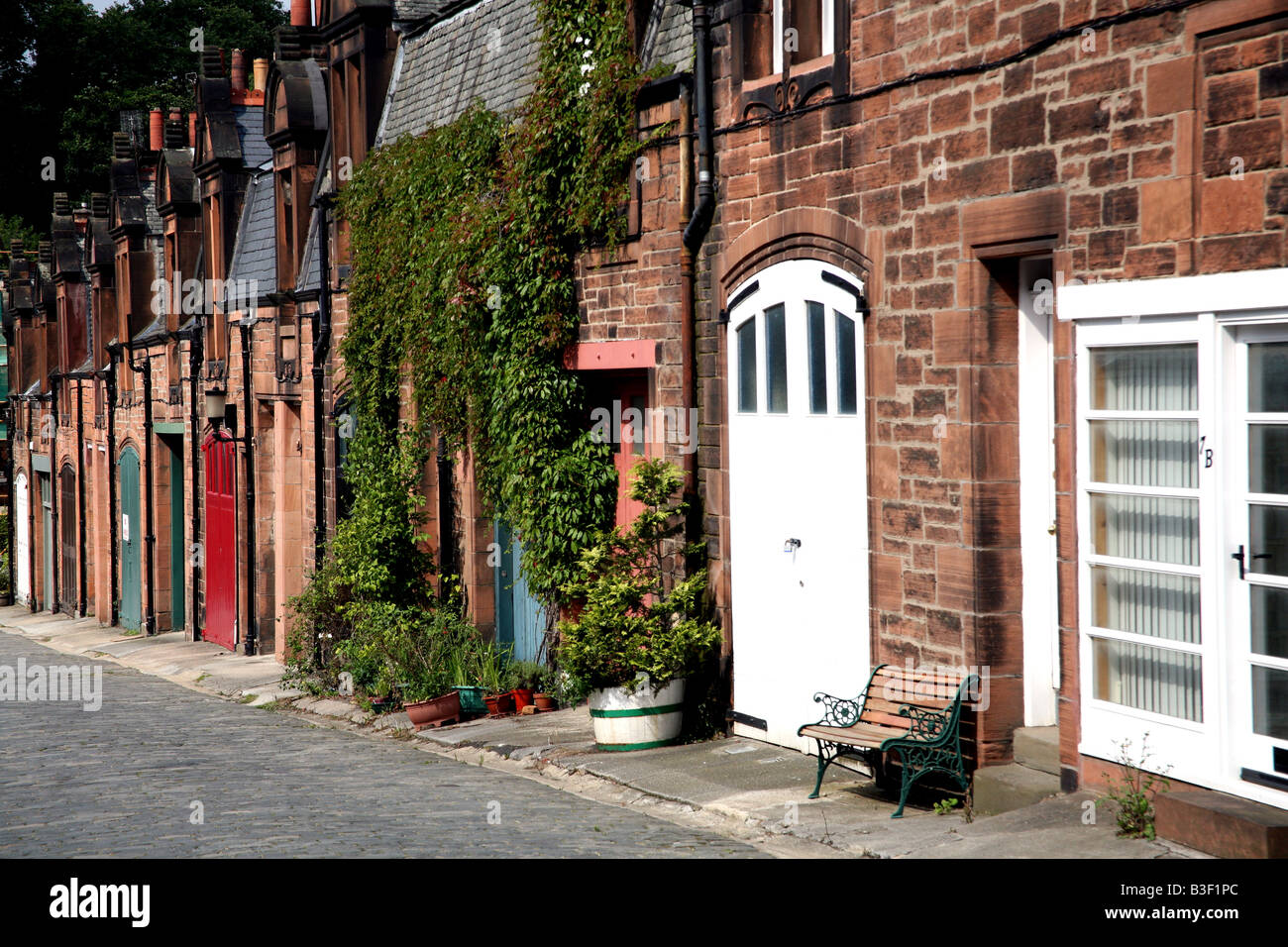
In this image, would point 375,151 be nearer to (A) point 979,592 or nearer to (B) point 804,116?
(B) point 804,116

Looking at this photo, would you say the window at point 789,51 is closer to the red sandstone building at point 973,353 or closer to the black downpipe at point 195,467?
the red sandstone building at point 973,353

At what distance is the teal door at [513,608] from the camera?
44.4 feet

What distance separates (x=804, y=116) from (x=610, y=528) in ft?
13.0

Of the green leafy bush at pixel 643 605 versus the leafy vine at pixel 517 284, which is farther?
the leafy vine at pixel 517 284

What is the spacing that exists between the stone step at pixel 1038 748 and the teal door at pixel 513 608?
6298 millimetres

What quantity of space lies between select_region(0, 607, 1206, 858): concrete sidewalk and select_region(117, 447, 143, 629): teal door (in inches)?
517

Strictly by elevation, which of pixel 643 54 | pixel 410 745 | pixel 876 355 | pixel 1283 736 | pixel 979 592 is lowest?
pixel 410 745

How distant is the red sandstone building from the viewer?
20.6 ft

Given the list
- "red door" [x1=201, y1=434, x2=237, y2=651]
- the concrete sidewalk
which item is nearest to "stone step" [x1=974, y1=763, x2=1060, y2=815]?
the concrete sidewalk

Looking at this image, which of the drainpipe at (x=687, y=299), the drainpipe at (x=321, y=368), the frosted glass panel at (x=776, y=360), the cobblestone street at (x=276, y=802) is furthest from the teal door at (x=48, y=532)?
the frosted glass panel at (x=776, y=360)

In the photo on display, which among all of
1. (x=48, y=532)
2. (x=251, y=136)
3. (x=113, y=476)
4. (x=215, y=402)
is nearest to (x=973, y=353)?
(x=215, y=402)

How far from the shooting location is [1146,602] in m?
6.89
